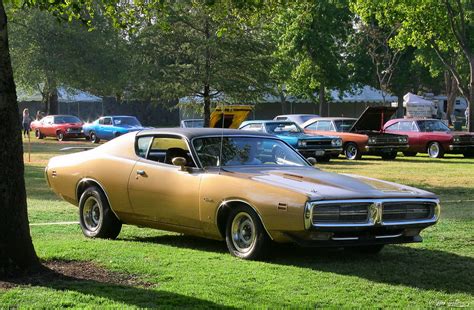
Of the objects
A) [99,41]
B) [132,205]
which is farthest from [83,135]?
[132,205]

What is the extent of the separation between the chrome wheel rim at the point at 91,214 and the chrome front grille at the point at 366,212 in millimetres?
3369

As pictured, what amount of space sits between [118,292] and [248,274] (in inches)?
50.9

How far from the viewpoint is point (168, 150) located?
9.06 m

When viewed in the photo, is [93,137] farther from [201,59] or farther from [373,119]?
[373,119]

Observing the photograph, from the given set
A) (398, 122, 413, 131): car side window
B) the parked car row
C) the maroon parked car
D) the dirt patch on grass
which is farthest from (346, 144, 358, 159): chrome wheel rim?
the dirt patch on grass

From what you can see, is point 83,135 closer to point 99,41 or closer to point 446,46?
point 99,41

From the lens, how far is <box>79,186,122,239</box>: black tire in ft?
30.8

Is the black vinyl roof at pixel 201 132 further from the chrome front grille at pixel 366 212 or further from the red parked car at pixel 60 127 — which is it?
the red parked car at pixel 60 127

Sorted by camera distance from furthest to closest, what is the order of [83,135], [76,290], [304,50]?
[304,50], [83,135], [76,290]

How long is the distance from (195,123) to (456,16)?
528 inches

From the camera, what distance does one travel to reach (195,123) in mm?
36812

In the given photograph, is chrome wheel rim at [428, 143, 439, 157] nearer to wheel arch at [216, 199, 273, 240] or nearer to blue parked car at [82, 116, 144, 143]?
blue parked car at [82, 116, 144, 143]

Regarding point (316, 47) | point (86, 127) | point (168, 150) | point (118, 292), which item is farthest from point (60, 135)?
point (118, 292)

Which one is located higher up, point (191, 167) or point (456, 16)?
Answer: point (456, 16)
